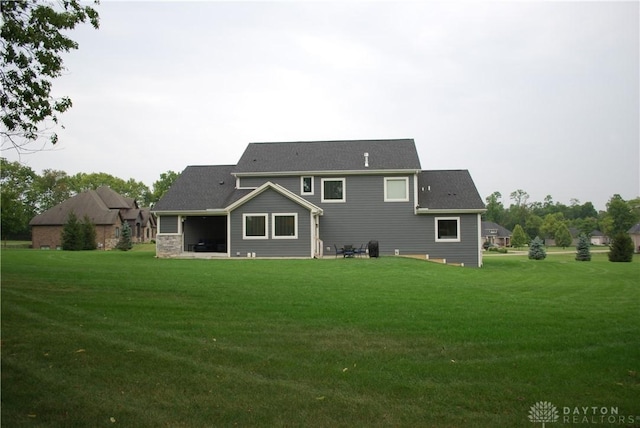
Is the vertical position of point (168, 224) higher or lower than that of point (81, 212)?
lower

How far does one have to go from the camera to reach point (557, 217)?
94.0 m

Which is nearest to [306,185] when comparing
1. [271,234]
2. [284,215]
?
[284,215]

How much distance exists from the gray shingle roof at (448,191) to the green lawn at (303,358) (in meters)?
15.6

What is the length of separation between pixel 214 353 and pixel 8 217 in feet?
159

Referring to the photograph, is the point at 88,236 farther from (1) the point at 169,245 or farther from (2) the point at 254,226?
(2) the point at 254,226

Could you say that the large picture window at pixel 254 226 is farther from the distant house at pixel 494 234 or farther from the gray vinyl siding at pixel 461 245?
the distant house at pixel 494 234

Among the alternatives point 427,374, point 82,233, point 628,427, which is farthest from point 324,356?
point 82,233

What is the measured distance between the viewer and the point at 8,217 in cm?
4544

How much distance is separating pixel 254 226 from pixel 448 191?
11410mm

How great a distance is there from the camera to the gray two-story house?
25234mm

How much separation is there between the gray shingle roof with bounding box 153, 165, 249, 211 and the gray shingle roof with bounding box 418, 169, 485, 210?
418 inches

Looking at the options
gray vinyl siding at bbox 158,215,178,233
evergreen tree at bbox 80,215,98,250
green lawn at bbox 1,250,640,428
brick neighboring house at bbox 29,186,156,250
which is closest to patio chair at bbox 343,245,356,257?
gray vinyl siding at bbox 158,215,178,233

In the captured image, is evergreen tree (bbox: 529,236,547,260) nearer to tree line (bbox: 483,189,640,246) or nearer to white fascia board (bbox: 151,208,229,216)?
tree line (bbox: 483,189,640,246)

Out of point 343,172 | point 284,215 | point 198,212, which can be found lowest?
point 284,215
